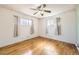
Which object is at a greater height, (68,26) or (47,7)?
(47,7)

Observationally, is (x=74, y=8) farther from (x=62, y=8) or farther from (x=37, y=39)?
(x=37, y=39)

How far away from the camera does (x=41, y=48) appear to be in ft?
4.06

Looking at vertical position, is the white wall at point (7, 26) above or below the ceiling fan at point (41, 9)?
below

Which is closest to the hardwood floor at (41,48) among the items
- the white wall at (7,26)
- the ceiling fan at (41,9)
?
the white wall at (7,26)

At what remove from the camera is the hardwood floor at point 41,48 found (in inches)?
46.9

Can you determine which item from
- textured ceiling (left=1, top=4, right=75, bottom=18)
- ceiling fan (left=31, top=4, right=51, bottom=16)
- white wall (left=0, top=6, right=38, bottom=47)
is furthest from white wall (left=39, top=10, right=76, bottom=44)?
white wall (left=0, top=6, right=38, bottom=47)

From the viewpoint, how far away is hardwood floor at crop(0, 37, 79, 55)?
1.19 metres

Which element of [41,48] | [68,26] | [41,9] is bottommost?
[41,48]

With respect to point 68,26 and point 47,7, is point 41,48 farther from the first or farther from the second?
point 47,7

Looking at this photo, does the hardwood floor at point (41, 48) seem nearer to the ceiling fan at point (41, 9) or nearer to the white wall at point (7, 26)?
the white wall at point (7, 26)

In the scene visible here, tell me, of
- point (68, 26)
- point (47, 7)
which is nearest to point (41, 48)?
point (68, 26)
